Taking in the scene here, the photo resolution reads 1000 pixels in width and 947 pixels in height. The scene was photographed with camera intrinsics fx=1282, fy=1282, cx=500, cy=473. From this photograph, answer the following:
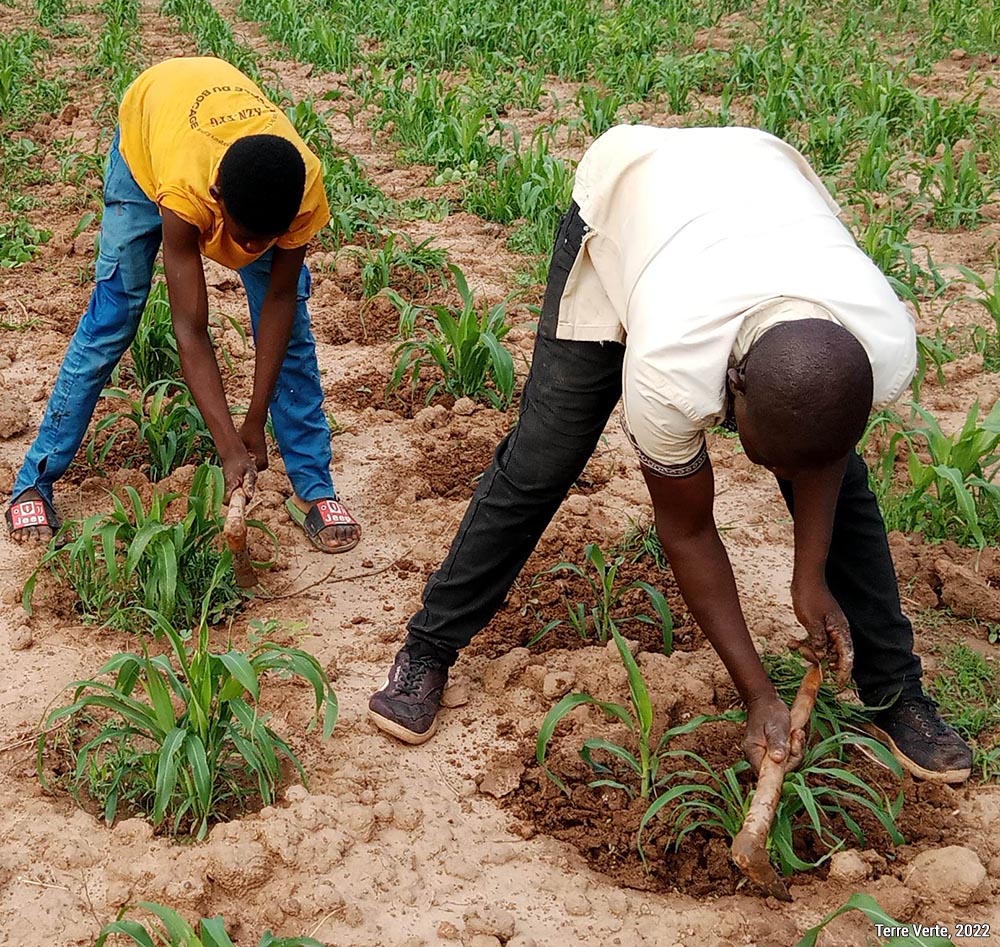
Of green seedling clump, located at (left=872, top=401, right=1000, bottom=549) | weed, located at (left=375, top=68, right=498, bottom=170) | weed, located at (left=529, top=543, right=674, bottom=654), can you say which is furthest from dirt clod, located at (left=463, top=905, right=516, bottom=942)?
weed, located at (left=375, top=68, right=498, bottom=170)

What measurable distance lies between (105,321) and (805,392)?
214 cm

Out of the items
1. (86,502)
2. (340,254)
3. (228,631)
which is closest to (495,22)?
(340,254)

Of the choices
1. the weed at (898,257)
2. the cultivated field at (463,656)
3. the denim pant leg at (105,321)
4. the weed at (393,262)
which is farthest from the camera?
the weed at (393,262)

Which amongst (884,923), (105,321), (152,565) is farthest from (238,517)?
(884,923)

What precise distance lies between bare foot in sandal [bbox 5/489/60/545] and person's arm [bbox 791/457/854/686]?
219cm

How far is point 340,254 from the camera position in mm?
5359

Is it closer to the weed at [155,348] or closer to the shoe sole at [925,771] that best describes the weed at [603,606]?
the shoe sole at [925,771]

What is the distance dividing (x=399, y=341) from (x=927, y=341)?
1.87 m

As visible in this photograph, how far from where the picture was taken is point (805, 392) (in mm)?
1873

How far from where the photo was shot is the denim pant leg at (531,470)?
2.53m

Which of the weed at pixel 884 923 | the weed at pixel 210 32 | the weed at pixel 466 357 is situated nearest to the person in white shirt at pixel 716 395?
the weed at pixel 884 923

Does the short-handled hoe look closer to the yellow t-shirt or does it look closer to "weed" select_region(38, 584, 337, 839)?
"weed" select_region(38, 584, 337, 839)

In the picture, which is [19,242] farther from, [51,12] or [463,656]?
[51,12]

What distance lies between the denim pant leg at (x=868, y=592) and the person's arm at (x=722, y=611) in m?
0.26
